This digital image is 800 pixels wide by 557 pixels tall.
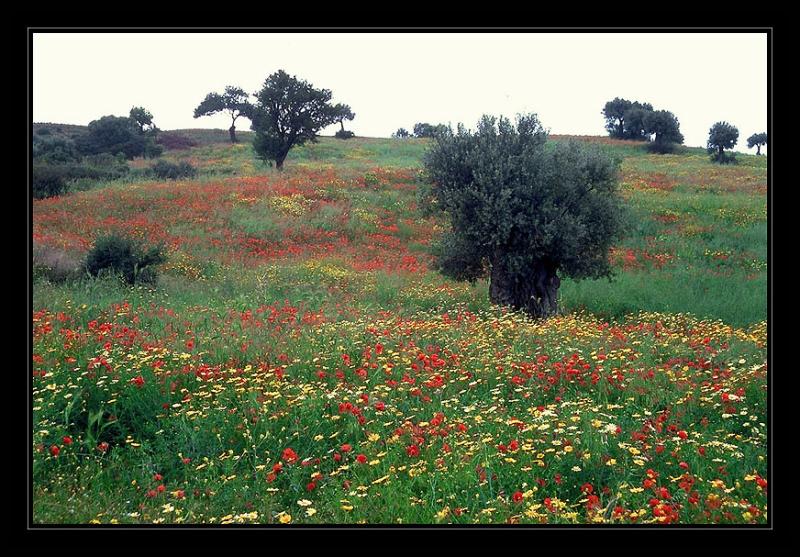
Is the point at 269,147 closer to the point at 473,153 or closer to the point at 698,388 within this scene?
the point at 473,153

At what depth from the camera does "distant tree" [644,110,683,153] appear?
62.8 meters

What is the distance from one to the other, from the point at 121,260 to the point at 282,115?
3240 centimetres

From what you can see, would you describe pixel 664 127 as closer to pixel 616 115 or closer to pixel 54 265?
pixel 616 115

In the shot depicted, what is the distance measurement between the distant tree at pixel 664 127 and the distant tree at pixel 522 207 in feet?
171

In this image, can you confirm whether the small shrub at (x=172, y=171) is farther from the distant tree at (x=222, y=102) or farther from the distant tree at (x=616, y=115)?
the distant tree at (x=616, y=115)

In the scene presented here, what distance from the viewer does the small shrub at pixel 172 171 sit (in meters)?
39.7

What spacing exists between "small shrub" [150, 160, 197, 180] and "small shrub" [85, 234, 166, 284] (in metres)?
24.2

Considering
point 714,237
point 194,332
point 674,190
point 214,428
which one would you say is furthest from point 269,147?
point 214,428

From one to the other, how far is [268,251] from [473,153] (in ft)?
34.9

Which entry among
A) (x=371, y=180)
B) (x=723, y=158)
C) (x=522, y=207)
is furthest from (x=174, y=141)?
(x=522, y=207)

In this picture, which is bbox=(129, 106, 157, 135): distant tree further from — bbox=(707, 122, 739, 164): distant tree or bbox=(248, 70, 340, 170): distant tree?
bbox=(707, 122, 739, 164): distant tree
